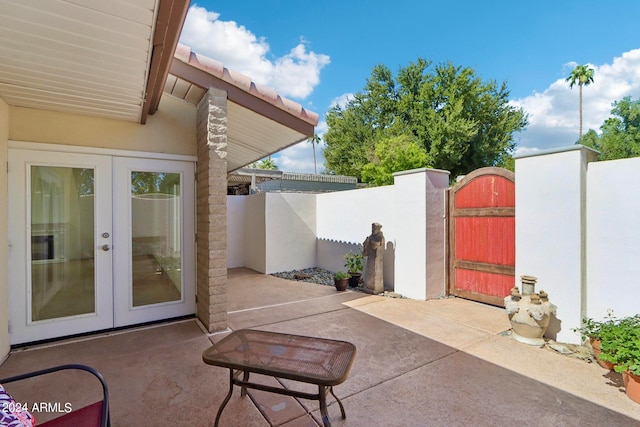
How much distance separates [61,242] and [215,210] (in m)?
2.03

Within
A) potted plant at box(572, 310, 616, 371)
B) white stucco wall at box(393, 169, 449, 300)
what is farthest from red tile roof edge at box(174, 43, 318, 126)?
potted plant at box(572, 310, 616, 371)

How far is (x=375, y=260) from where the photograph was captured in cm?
629

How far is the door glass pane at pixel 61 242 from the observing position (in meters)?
3.78

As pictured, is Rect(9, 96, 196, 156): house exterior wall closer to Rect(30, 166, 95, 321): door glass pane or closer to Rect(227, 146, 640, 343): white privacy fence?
Rect(30, 166, 95, 321): door glass pane

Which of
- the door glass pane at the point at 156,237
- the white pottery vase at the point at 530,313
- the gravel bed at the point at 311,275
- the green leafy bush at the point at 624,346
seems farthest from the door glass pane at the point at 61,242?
the green leafy bush at the point at 624,346

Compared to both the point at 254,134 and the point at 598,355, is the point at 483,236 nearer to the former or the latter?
the point at 598,355

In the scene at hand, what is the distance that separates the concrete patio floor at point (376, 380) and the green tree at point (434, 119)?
14735 mm

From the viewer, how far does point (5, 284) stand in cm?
345

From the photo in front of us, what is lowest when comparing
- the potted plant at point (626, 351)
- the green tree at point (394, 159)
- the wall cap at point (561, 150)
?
the potted plant at point (626, 351)

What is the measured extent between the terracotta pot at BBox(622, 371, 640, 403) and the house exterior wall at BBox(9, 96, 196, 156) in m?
5.62

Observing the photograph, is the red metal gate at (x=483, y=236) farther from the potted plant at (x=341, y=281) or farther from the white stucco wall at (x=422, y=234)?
Result: the potted plant at (x=341, y=281)

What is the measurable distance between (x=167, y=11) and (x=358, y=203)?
232 inches

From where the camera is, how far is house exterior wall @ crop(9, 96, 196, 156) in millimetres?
3691

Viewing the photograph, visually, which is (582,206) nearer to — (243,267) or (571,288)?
(571,288)
